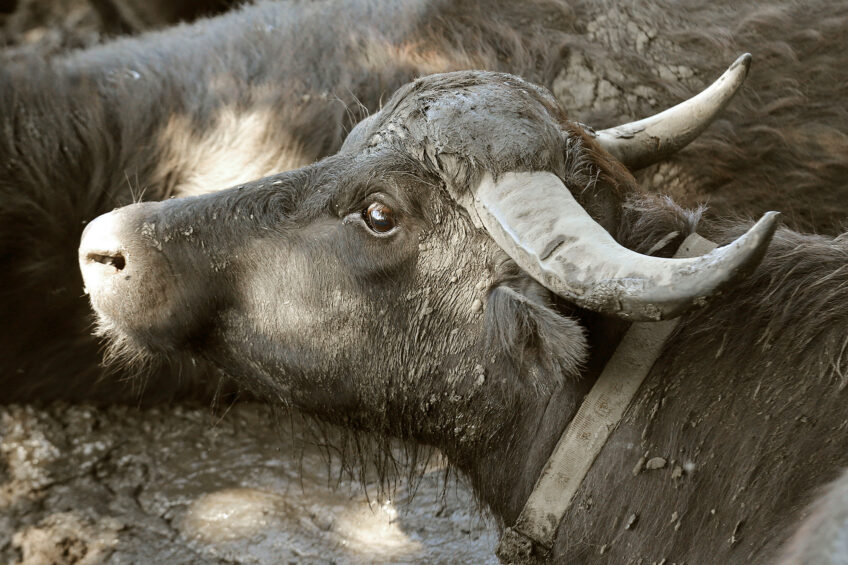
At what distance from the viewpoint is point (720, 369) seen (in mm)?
2988

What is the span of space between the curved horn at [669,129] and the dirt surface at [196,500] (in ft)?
5.90

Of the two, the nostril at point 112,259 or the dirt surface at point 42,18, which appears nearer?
the nostril at point 112,259

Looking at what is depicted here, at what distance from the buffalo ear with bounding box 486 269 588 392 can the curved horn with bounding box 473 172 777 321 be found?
0.47 feet

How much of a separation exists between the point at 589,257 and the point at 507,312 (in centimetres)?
41

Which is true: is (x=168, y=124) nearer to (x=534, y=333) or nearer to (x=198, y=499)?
(x=198, y=499)

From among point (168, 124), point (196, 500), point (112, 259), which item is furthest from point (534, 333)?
point (168, 124)

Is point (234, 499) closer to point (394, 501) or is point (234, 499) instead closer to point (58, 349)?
point (394, 501)

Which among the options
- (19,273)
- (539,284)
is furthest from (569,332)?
(19,273)

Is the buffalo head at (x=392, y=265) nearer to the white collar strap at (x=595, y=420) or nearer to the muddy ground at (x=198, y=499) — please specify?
the white collar strap at (x=595, y=420)

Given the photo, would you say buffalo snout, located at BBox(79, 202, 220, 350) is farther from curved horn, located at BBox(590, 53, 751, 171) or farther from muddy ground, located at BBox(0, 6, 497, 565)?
curved horn, located at BBox(590, 53, 751, 171)

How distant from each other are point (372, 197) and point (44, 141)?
2831 millimetres

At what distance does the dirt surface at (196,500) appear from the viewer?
4574 mm

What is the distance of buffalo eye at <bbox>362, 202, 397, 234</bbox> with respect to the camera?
3.26 metres

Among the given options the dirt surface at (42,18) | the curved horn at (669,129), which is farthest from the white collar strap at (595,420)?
the dirt surface at (42,18)
